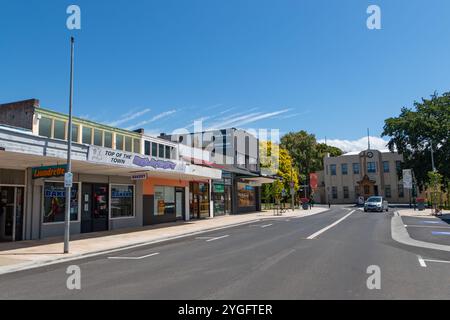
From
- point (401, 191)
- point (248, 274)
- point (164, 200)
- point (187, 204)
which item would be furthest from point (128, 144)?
point (401, 191)

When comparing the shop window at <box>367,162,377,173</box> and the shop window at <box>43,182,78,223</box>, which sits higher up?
the shop window at <box>367,162,377,173</box>

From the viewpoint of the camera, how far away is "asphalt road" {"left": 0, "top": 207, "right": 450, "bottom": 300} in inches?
276

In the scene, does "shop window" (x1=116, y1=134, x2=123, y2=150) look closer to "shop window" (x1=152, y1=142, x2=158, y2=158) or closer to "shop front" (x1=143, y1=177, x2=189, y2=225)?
"shop front" (x1=143, y1=177, x2=189, y2=225)

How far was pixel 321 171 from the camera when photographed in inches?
3189

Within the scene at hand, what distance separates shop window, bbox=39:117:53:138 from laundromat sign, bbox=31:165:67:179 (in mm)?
2344

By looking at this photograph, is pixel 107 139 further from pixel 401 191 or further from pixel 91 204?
pixel 401 191

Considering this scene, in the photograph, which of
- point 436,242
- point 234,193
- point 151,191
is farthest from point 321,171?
point 436,242

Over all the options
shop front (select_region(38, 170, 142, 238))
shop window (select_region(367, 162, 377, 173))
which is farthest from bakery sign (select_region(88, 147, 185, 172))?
shop window (select_region(367, 162, 377, 173))

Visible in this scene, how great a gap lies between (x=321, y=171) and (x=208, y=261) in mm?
73293

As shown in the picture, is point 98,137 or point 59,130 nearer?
point 59,130

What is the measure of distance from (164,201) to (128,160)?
28.0 ft

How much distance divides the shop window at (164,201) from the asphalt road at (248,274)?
39.6 feet

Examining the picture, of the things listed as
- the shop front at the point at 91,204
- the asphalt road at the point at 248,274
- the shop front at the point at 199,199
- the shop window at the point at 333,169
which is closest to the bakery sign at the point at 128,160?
the shop front at the point at 91,204

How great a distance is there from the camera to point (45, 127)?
1841cm
